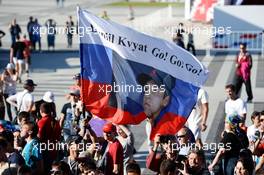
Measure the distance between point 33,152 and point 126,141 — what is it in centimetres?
145

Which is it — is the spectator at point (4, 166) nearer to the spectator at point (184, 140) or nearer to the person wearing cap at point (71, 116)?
the spectator at point (184, 140)

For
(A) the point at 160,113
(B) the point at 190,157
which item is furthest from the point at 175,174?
(A) the point at 160,113

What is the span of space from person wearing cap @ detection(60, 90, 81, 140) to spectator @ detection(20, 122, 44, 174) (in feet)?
7.55

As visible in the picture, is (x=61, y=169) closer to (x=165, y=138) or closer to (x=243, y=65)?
(x=165, y=138)

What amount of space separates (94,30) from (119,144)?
59.3 inches

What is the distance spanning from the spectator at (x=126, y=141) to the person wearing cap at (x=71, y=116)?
5.49 ft

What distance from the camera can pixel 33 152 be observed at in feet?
34.6

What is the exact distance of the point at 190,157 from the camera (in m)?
9.80

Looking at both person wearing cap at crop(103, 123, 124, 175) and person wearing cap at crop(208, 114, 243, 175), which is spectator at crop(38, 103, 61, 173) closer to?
person wearing cap at crop(103, 123, 124, 175)

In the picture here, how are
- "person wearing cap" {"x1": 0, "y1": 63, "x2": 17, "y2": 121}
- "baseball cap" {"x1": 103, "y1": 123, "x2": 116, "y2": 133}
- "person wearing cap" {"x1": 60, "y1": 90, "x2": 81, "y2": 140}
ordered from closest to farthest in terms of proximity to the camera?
"baseball cap" {"x1": 103, "y1": 123, "x2": 116, "y2": 133}
"person wearing cap" {"x1": 60, "y1": 90, "x2": 81, "y2": 140}
"person wearing cap" {"x1": 0, "y1": 63, "x2": 17, "y2": 121}

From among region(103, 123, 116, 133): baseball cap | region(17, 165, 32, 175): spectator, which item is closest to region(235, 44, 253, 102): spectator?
region(103, 123, 116, 133): baseball cap

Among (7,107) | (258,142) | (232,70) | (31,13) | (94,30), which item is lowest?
(31,13)

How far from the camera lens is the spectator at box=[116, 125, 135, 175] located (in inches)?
445

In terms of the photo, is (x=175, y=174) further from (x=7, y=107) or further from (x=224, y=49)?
(x=224, y=49)
